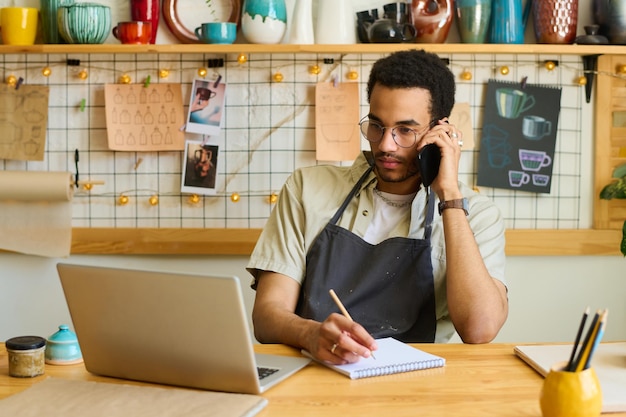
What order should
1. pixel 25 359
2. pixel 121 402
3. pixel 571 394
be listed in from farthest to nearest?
pixel 25 359 < pixel 121 402 < pixel 571 394

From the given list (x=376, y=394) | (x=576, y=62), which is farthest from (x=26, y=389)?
(x=576, y=62)

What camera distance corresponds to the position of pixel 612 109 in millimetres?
2791

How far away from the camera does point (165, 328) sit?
140 cm

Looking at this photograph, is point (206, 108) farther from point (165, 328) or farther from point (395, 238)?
point (165, 328)

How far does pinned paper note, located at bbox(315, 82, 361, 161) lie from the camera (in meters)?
2.76

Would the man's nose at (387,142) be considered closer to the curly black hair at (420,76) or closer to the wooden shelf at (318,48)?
the curly black hair at (420,76)

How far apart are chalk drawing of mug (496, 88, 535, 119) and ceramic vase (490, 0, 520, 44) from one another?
A: 17 centimetres

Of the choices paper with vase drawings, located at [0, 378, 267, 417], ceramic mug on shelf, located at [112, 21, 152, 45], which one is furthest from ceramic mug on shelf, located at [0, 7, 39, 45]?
paper with vase drawings, located at [0, 378, 267, 417]

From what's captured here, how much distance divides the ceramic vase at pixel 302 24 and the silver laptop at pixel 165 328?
1.40 metres

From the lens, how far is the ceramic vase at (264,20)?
2.64 m

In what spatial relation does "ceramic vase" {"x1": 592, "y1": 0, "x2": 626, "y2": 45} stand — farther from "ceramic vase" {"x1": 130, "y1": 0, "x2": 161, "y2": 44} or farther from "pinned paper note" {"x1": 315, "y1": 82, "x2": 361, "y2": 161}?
"ceramic vase" {"x1": 130, "y1": 0, "x2": 161, "y2": 44}

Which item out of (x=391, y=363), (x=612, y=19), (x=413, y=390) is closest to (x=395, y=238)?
(x=391, y=363)

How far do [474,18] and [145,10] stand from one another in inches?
40.1

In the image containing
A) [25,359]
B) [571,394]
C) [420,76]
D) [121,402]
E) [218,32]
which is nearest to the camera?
[571,394]
